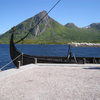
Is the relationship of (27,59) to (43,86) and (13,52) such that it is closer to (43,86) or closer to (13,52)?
(13,52)

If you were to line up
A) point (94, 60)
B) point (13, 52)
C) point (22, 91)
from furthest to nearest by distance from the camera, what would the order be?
point (13, 52), point (94, 60), point (22, 91)

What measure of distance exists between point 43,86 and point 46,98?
7.21ft

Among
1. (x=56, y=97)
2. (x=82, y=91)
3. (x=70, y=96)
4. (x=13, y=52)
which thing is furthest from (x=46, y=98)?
(x=13, y=52)

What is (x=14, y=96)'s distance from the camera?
8883 mm

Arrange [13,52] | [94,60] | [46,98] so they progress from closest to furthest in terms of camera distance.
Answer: [46,98]
[94,60]
[13,52]

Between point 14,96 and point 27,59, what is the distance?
49.6 ft

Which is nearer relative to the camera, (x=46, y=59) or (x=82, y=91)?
(x=82, y=91)

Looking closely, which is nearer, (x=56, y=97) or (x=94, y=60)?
(x=56, y=97)

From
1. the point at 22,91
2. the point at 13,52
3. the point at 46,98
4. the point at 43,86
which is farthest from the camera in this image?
the point at 13,52

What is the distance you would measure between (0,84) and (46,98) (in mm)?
3263

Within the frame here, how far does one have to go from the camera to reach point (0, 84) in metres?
Result: 11.1

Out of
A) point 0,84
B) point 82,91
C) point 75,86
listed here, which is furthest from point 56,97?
point 0,84

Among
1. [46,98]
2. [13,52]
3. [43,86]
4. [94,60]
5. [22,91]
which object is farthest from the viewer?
[13,52]

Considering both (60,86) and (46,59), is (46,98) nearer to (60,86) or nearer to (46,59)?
(60,86)
